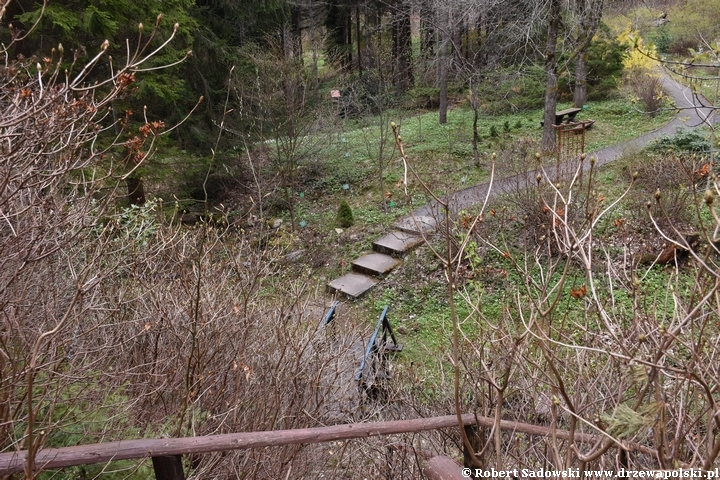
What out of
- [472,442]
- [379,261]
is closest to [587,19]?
[379,261]

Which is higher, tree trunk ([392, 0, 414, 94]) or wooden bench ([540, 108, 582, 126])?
tree trunk ([392, 0, 414, 94])

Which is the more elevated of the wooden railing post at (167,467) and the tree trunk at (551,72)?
the tree trunk at (551,72)

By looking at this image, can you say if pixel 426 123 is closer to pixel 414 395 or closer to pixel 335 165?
pixel 335 165

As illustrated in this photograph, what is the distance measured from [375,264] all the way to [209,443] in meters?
6.69

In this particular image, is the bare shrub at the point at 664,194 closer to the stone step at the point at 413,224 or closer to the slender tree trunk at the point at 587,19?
the slender tree trunk at the point at 587,19

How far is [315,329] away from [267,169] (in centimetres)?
822

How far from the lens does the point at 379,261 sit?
8.48 m

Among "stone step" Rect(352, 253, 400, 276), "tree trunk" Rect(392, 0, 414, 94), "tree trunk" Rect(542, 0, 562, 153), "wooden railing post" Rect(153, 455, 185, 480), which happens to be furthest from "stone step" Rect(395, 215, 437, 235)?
"wooden railing post" Rect(153, 455, 185, 480)

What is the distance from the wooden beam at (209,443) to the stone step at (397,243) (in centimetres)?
650

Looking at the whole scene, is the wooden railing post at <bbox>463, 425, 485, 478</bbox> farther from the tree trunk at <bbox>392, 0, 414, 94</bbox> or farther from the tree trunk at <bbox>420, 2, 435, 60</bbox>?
the tree trunk at <bbox>420, 2, 435, 60</bbox>

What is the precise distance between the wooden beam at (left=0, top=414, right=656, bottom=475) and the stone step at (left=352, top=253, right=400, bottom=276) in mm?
6084

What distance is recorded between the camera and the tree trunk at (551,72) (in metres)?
9.69

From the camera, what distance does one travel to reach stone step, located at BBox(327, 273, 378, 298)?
7777mm

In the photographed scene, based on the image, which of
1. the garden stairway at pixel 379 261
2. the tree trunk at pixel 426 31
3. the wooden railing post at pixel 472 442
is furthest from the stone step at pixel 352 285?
the tree trunk at pixel 426 31
